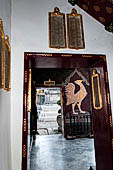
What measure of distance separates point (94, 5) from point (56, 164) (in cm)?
320

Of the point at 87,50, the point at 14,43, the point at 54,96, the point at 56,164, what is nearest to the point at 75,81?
the point at 56,164

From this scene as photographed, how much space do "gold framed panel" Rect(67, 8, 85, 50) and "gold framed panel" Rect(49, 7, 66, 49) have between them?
0.09 metres

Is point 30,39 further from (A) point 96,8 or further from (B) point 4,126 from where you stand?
(B) point 4,126

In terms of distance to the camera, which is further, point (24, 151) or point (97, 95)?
point (97, 95)

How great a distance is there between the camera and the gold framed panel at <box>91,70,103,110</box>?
2443 mm

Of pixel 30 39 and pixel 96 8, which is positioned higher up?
pixel 96 8

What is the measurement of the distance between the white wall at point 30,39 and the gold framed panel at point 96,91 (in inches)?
9.9

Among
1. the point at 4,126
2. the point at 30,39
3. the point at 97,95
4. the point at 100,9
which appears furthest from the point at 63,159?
the point at 100,9

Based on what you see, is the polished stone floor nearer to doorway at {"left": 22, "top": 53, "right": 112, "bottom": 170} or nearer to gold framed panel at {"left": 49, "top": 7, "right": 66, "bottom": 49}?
doorway at {"left": 22, "top": 53, "right": 112, "bottom": 170}

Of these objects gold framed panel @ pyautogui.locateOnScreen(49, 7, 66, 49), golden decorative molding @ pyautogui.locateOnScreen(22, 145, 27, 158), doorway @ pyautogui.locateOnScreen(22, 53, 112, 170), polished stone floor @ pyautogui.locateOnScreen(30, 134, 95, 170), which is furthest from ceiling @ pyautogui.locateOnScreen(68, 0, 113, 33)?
polished stone floor @ pyautogui.locateOnScreen(30, 134, 95, 170)

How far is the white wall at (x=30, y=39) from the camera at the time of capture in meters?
1.96

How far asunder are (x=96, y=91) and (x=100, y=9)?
126cm

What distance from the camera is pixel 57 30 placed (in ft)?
7.52

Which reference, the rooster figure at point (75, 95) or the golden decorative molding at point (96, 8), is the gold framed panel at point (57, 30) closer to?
the golden decorative molding at point (96, 8)
